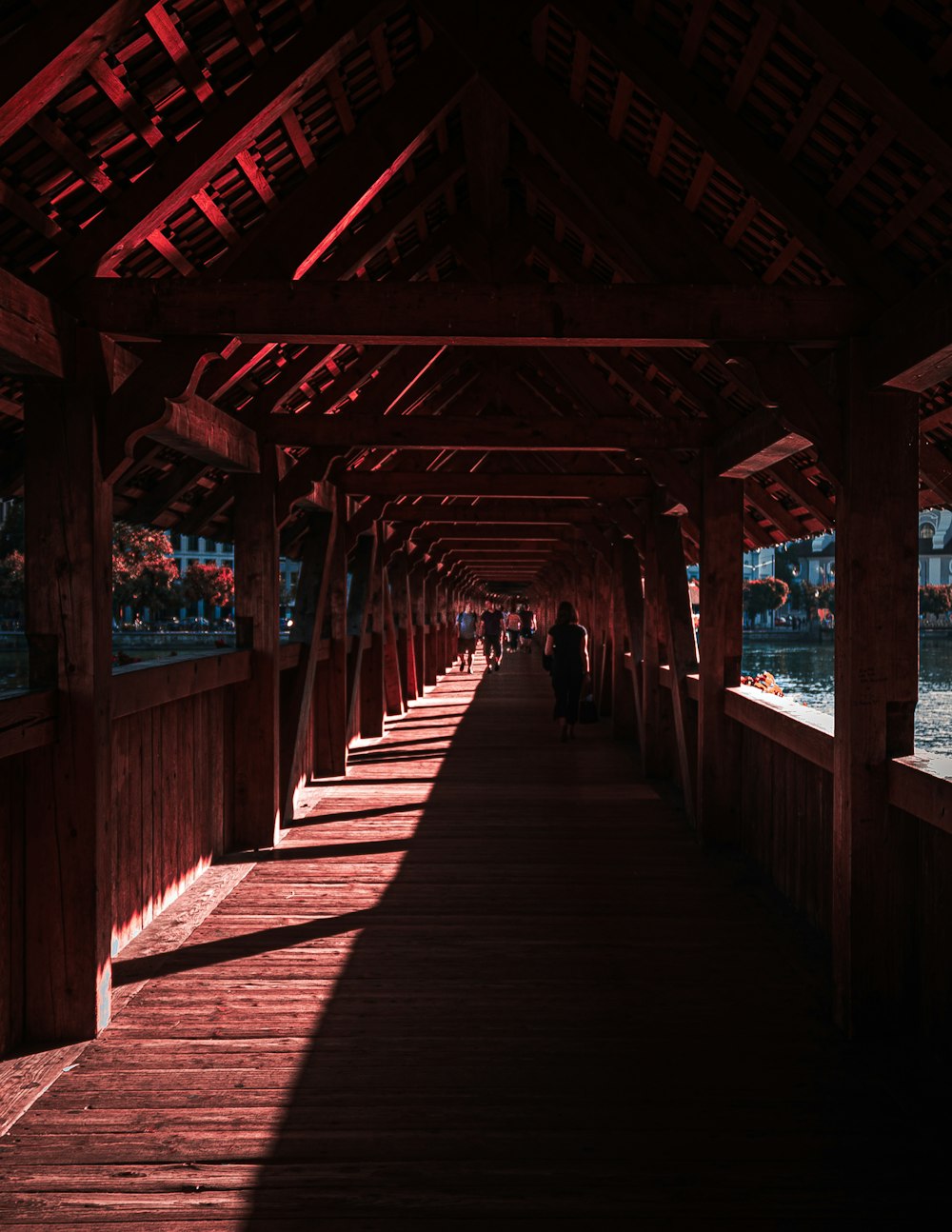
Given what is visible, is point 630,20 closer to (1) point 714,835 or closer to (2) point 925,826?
(2) point 925,826

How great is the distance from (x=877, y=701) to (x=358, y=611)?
7.85 metres

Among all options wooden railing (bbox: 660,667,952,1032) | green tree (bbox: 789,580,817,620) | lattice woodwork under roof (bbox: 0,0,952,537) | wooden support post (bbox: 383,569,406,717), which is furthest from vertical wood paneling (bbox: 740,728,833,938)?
green tree (bbox: 789,580,817,620)

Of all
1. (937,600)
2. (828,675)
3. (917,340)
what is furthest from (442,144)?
(828,675)

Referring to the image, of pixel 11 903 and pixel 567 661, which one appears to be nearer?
pixel 11 903

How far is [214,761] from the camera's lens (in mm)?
6430

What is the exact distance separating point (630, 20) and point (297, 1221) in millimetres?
4065

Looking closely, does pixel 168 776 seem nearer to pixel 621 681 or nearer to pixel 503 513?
→ pixel 621 681

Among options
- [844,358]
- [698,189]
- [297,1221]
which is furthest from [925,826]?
[698,189]

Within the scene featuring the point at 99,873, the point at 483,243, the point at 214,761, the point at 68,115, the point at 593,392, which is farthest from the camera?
the point at 593,392

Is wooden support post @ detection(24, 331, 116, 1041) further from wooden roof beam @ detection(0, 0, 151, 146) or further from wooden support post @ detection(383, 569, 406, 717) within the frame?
wooden support post @ detection(383, 569, 406, 717)

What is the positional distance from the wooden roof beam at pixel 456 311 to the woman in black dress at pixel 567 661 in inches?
292

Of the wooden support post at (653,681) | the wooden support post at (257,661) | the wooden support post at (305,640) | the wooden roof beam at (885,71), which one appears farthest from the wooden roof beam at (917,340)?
the wooden support post at (653,681)

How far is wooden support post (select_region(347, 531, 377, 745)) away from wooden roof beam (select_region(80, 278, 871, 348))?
253 inches

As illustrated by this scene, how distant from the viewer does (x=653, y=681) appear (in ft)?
32.1
